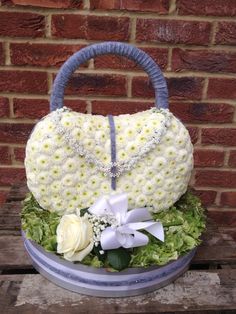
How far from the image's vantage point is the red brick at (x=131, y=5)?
3.51 feet

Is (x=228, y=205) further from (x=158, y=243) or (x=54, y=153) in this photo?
(x=54, y=153)

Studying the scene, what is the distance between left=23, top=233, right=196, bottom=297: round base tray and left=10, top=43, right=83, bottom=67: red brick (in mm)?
563

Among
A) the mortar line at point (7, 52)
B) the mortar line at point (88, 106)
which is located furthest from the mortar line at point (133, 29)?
the mortar line at point (7, 52)

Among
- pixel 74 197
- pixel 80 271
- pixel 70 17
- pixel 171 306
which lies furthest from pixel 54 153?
pixel 70 17

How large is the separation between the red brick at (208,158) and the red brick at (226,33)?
12.9 inches

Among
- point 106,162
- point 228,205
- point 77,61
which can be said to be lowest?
point 228,205

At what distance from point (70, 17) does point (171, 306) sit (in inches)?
30.3

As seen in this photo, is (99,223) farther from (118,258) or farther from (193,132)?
(193,132)

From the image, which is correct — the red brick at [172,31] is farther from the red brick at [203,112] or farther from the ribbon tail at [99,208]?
the ribbon tail at [99,208]

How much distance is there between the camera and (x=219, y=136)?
48.6 inches

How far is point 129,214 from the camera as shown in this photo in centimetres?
75

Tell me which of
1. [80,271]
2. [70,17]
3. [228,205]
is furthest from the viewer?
[228,205]

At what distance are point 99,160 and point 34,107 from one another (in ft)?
1.61

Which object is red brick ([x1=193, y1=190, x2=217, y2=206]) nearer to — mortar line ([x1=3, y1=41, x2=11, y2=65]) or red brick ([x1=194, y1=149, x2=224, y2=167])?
red brick ([x1=194, y1=149, x2=224, y2=167])
